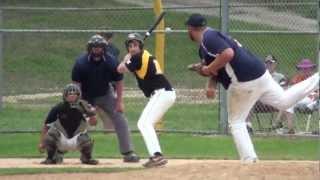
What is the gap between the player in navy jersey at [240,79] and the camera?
10.6 metres

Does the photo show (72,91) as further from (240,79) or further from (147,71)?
(240,79)

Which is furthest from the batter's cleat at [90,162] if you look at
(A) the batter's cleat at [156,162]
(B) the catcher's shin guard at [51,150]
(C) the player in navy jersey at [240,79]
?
(C) the player in navy jersey at [240,79]

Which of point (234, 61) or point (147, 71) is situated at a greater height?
point (147, 71)

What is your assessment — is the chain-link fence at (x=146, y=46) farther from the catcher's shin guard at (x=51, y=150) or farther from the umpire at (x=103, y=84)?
the catcher's shin guard at (x=51, y=150)

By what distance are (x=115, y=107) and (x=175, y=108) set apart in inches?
201

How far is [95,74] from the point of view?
12953 mm

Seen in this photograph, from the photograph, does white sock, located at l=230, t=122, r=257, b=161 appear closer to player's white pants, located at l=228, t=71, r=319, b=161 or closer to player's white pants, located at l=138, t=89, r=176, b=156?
player's white pants, located at l=228, t=71, r=319, b=161

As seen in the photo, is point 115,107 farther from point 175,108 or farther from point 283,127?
point 175,108

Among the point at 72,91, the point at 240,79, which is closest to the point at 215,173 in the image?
the point at 240,79

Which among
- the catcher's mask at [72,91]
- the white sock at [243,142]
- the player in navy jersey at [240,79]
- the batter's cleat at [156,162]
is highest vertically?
the catcher's mask at [72,91]

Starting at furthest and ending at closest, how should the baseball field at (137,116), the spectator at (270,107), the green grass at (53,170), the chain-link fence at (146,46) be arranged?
the chain-link fence at (146,46) → the spectator at (270,107) → the green grass at (53,170) → the baseball field at (137,116)

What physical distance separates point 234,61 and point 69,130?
2.68 meters

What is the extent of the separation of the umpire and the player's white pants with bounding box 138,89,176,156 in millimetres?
1153

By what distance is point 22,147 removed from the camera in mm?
14258
